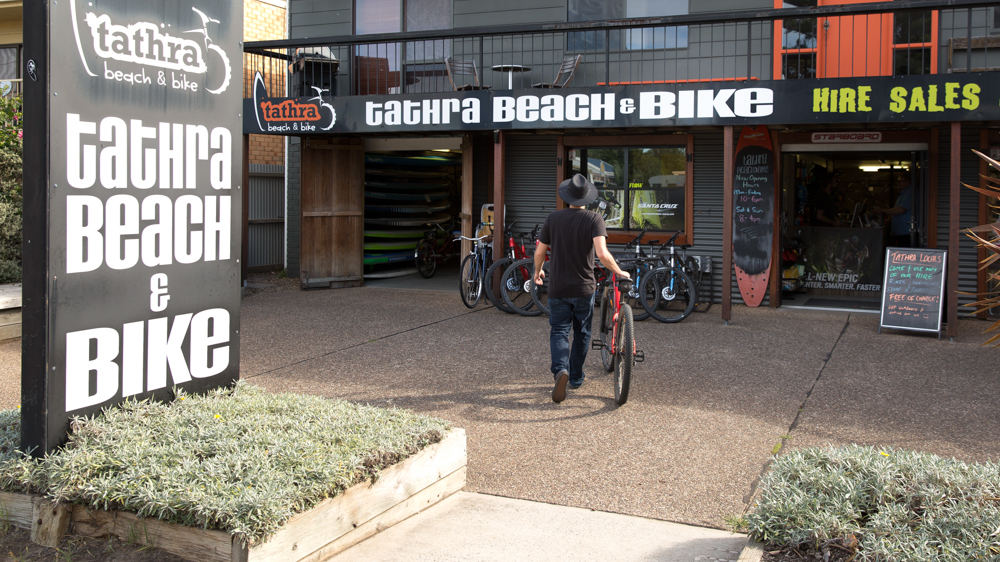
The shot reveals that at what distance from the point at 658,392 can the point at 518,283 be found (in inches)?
166

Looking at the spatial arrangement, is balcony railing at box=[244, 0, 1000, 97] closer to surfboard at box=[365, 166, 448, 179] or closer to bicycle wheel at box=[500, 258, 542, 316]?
surfboard at box=[365, 166, 448, 179]

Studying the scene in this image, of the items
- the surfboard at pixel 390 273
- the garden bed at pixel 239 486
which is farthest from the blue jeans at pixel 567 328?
the surfboard at pixel 390 273

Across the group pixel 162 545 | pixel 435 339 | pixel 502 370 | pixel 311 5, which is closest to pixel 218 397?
pixel 162 545

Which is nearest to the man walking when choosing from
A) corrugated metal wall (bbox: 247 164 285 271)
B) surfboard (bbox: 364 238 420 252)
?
surfboard (bbox: 364 238 420 252)

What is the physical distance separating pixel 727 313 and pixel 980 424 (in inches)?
168

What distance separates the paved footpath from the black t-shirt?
85 cm

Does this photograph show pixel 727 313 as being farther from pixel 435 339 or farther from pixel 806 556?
pixel 806 556

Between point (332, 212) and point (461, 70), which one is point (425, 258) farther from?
point (461, 70)

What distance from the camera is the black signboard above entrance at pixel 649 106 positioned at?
9.05 m

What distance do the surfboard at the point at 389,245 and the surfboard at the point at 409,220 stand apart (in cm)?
31

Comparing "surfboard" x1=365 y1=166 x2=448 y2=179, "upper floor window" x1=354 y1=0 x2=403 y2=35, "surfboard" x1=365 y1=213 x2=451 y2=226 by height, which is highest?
"upper floor window" x1=354 y1=0 x2=403 y2=35

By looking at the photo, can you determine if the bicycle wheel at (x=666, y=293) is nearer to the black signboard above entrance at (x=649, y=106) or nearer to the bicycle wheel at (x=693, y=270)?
the bicycle wheel at (x=693, y=270)

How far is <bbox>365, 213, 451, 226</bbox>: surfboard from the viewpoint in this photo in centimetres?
1482

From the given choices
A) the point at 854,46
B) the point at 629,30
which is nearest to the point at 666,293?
the point at 629,30
